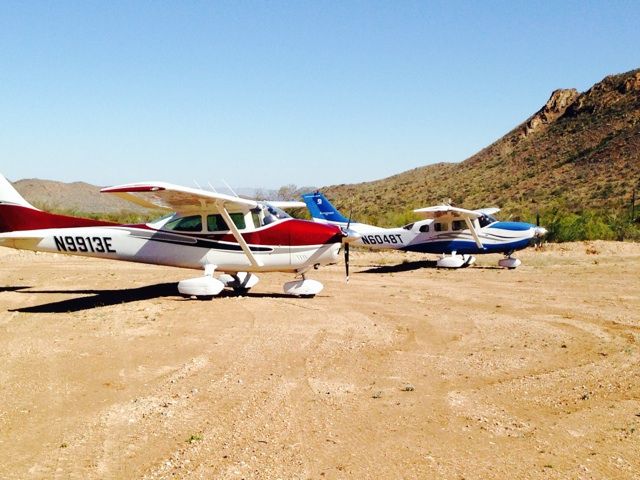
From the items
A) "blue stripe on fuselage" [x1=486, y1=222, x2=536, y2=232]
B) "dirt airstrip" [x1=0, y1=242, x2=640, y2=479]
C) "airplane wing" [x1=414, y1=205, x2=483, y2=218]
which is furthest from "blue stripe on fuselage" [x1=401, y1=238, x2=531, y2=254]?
"dirt airstrip" [x1=0, y1=242, x2=640, y2=479]

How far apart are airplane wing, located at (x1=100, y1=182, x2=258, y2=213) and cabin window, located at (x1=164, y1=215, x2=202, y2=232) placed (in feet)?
0.65

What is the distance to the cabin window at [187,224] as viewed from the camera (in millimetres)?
13680

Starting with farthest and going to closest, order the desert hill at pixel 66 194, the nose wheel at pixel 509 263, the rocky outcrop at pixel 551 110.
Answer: the desert hill at pixel 66 194 < the rocky outcrop at pixel 551 110 < the nose wheel at pixel 509 263

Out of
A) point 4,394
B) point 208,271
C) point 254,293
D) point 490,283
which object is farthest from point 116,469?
point 490,283

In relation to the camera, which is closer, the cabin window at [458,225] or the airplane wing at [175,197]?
the airplane wing at [175,197]

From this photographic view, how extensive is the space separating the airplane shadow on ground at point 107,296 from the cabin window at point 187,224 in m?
1.68

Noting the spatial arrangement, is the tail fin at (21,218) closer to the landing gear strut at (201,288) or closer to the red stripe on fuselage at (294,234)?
the landing gear strut at (201,288)

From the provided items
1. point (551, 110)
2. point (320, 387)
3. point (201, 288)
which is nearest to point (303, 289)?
point (201, 288)

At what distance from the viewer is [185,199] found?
1296 centimetres

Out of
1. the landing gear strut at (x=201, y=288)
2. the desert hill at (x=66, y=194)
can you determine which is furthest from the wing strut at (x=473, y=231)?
the desert hill at (x=66, y=194)

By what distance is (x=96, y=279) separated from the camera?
58.3ft

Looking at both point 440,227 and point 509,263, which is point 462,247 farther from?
point 509,263

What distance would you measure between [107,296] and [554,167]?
57.7m

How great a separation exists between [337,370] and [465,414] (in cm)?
208
